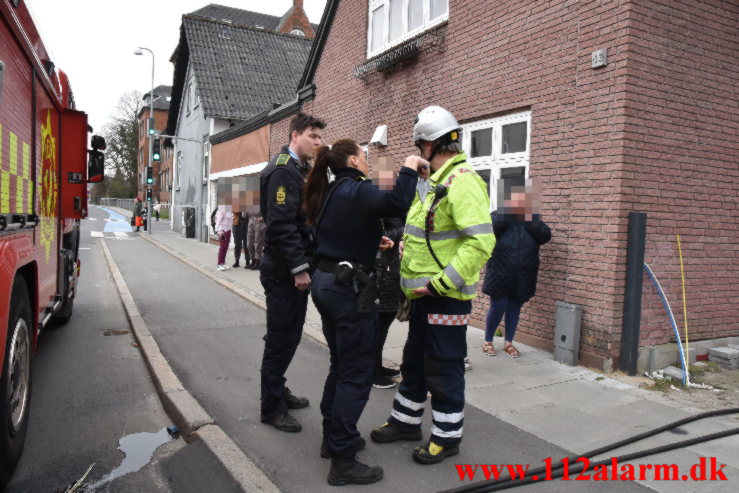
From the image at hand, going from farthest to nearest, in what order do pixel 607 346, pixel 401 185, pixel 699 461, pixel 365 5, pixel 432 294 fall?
pixel 365 5
pixel 607 346
pixel 699 461
pixel 432 294
pixel 401 185

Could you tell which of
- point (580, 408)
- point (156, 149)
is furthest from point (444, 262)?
point (156, 149)

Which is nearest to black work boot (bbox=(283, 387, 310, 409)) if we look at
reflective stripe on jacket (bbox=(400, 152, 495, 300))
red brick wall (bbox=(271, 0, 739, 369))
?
reflective stripe on jacket (bbox=(400, 152, 495, 300))

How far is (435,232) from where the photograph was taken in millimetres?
3500

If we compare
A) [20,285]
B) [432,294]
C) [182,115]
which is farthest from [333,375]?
[182,115]

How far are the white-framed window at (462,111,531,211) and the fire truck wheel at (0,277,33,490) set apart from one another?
463 centimetres

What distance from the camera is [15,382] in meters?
3.66

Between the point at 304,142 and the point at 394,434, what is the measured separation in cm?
210

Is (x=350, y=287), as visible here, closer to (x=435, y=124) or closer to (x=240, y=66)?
(x=435, y=124)

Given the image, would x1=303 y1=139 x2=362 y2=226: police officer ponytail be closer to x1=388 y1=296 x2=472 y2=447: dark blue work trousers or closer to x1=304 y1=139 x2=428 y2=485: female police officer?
x1=304 y1=139 x2=428 y2=485: female police officer

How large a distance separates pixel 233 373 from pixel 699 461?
3.90 metres

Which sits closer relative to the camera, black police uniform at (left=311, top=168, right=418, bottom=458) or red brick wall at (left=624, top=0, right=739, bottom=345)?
black police uniform at (left=311, top=168, right=418, bottom=458)

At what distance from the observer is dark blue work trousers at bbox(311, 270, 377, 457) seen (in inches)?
129

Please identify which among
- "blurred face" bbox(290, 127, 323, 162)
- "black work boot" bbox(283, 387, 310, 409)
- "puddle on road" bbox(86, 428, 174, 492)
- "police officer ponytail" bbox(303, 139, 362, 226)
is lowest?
"puddle on road" bbox(86, 428, 174, 492)

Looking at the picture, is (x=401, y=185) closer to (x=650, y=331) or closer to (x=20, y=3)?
(x=20, y=3)
